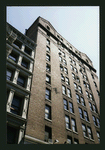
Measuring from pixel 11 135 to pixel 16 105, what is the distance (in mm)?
3813

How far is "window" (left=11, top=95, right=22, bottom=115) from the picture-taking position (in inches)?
652

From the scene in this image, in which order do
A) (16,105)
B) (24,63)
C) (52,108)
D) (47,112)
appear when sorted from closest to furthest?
1. (16,105)
2. (47,112)
3. (52,108)
4. (24,63)

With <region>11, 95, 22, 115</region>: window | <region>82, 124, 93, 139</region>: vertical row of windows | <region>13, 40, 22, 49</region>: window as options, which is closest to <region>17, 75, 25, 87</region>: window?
<region>11, 95, 22, 115</region>: window

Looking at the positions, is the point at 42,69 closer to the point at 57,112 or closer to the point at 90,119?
the point at 57,112

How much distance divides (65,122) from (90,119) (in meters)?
8.74

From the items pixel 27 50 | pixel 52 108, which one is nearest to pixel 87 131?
pixel 52 108

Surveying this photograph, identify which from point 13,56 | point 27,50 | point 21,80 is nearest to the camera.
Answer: point 21,80

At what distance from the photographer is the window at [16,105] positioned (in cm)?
1655

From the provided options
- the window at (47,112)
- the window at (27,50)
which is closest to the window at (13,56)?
the window at (27,50)

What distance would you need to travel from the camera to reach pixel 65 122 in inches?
→ 818

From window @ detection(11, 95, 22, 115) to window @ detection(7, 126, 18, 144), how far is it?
2044 mm

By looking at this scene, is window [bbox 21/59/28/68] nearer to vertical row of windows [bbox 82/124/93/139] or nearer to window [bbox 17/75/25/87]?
window [bbox 17/75/25/87]

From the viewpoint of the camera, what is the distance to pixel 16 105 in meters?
17.4

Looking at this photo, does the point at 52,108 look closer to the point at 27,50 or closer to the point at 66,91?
the point at 66,91
